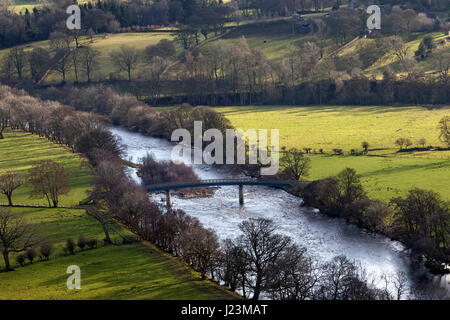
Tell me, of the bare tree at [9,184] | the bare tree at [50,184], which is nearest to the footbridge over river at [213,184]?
the bare tree at [50,184]

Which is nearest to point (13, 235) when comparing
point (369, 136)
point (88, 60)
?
point (369, 136)

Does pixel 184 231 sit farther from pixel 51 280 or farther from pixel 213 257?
pixel 51 280

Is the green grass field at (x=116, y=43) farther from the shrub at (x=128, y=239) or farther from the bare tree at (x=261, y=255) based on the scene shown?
the bare tree at (x=261, y=255)

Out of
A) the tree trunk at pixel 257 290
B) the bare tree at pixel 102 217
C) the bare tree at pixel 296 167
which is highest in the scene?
the bare tree at pixel 296 167

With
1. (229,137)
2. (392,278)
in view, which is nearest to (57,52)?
(229,137)

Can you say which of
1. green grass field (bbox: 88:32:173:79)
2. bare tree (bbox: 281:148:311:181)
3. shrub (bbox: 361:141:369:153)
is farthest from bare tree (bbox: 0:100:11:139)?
shrub (bbox: 361:141:369:153)

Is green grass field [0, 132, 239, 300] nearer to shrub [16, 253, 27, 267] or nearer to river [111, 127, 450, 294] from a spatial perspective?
shrub [16, 253, 27, 267]
